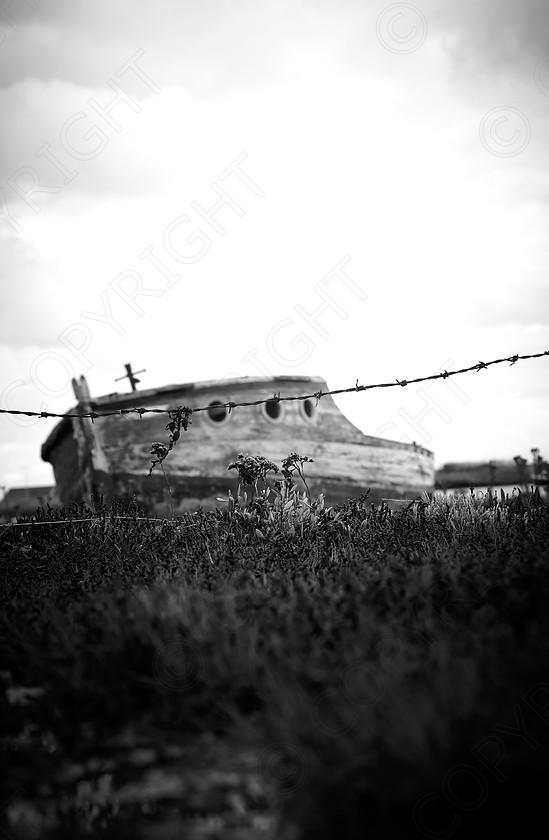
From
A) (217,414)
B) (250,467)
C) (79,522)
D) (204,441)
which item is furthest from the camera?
(217,414)

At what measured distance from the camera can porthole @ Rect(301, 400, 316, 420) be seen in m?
15.1

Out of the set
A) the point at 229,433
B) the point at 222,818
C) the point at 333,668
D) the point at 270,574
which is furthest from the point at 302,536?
the point at 229,433

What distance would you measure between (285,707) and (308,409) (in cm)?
1295

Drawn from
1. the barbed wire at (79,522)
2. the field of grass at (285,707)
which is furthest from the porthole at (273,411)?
the field of grass at (285,707)

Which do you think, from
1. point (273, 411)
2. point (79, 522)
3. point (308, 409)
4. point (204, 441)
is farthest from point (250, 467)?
point (308, 409)

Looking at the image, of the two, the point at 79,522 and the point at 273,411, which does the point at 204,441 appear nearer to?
the point at 273,411

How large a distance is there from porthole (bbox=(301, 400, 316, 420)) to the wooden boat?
0.03 m

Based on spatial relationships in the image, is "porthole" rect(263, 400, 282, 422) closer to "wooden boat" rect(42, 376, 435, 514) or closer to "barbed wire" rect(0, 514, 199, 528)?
"wooden boat" rect(42, 376, 435, 514)

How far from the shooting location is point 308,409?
15.3 meters

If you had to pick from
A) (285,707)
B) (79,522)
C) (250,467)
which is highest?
(250,467)

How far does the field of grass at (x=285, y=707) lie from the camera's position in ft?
7.23

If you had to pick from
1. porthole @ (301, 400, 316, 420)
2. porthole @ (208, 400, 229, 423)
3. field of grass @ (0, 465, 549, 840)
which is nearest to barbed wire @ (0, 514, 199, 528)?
field of grass @ (0, 465, 549, 840)

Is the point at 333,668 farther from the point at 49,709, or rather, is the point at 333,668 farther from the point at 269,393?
the point at 269,393

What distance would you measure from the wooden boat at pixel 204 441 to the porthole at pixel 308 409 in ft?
0.10
